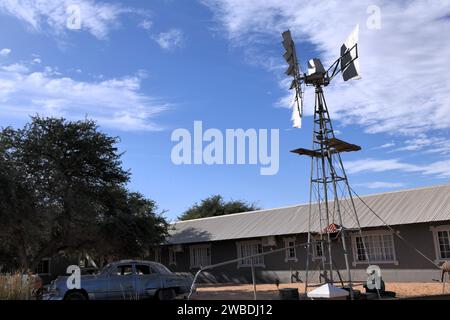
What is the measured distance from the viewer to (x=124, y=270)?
17.5 m

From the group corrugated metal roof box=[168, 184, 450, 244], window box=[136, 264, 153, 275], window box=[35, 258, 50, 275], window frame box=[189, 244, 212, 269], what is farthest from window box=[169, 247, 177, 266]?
window box=[136, 264, 153, 275]

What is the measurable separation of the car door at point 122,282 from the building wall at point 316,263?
10714 mm

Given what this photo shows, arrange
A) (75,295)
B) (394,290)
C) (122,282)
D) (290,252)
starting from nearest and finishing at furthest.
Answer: (75,295) < (122,282) < (394,290) < (290,252)

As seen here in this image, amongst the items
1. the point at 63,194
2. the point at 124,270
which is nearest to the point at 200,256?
the point at 63,194

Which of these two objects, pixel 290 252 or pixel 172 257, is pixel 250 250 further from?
pixel 172 257

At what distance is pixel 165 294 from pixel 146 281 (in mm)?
780

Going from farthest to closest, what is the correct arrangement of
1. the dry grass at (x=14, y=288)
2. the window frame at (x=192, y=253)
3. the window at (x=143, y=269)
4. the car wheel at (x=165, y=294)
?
the window frame at (x=192, y=253) < the window at (x=143, y=269) < the car wheel at (x=165, y=294) < the dry grass at (x=14, y=288)

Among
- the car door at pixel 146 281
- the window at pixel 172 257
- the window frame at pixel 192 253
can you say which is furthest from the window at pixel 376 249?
the window at pixel 172 257

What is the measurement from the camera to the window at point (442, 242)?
22.5 meters

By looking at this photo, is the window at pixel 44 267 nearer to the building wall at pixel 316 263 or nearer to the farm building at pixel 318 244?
the farm building at pixel 318 244

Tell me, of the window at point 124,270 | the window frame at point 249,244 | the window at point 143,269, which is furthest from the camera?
the window frame at point 249,244

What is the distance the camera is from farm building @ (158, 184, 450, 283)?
23.0m

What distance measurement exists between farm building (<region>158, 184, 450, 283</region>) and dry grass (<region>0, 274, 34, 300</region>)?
35.8 ft
